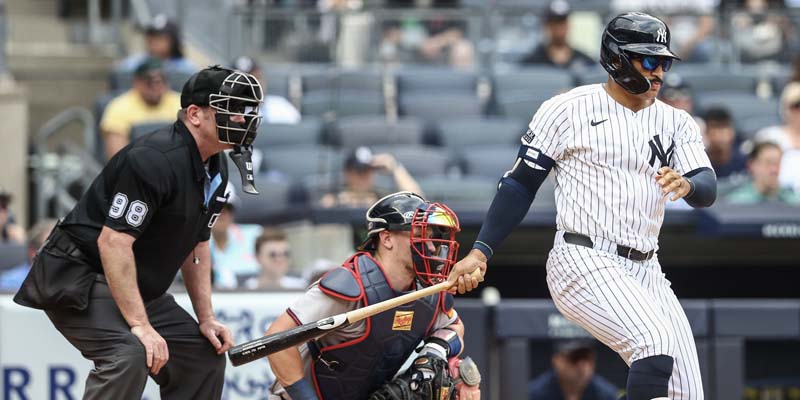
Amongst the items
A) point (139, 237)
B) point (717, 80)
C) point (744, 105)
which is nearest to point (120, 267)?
point (139, 237)

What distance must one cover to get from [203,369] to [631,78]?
197cm

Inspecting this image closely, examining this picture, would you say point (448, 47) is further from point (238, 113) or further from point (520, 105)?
point (238, 113)

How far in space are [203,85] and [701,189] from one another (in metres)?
1.81

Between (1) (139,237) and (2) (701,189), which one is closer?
(2) (701,189)

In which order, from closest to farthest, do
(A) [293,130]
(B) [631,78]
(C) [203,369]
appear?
(B) [631,78]
(C) [203,369]
(A) [293,130]

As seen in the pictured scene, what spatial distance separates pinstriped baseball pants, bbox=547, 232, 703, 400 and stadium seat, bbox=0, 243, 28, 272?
4361 mm

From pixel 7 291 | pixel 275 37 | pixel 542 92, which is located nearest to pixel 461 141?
pixel 542 92

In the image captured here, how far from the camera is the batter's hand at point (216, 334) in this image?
499 centimetres

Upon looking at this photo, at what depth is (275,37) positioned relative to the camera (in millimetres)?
11148

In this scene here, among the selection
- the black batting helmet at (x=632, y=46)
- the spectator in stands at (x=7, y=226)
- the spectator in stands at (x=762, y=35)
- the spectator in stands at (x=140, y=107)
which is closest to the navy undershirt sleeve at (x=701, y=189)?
the black batting helmet at (x=632, y=46)

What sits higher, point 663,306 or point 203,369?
point 663,306

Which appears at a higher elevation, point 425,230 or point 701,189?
point 701,189

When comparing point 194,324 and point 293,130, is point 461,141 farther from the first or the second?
point 194,324

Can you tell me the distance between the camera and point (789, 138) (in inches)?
346
